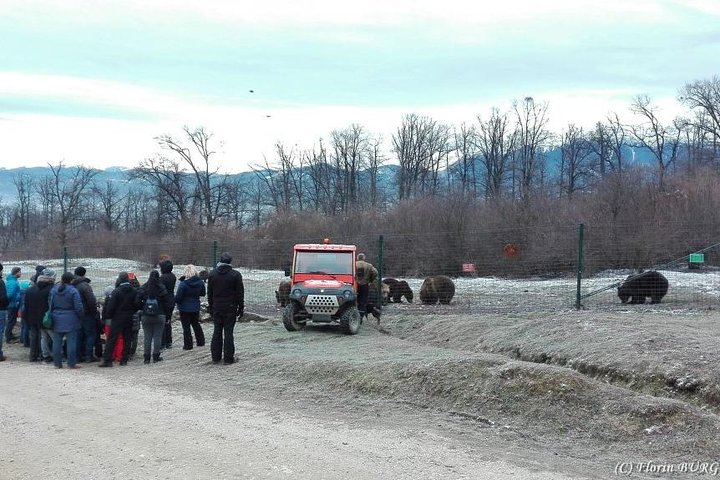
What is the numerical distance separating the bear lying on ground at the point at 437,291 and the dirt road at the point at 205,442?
34.2ft

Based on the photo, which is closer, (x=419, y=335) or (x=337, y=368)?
(x=337, y=368)

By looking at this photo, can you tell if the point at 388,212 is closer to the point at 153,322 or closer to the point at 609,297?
the point at 609,297

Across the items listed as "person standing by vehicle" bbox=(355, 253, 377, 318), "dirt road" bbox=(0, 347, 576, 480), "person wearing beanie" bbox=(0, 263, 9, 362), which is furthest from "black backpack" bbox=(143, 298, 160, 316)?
"person standing by vehicle" bbox=(355, 253, 377, 318)

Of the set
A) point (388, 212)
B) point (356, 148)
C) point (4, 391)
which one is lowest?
point (4, 391)

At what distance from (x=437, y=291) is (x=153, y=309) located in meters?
9.19

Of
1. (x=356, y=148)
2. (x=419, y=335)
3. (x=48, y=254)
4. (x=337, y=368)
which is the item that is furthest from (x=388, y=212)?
(x=356, y=148)

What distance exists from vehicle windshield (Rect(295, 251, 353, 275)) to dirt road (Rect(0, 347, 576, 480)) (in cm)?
535

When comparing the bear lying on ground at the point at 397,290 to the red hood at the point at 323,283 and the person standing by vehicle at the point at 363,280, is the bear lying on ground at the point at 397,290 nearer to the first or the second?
the person standing by vehicle at the point at 363,280

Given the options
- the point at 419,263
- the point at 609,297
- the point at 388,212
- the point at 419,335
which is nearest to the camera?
the point at 419,335

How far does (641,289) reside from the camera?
61.2 ft

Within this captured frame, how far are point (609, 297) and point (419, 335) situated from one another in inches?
262

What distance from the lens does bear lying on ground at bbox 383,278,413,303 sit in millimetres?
20828

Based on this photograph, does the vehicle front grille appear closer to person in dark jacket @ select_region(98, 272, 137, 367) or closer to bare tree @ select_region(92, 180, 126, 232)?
person in dark jacket @ select_region(98, 272, 137, 367)

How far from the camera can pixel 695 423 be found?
298 inches
